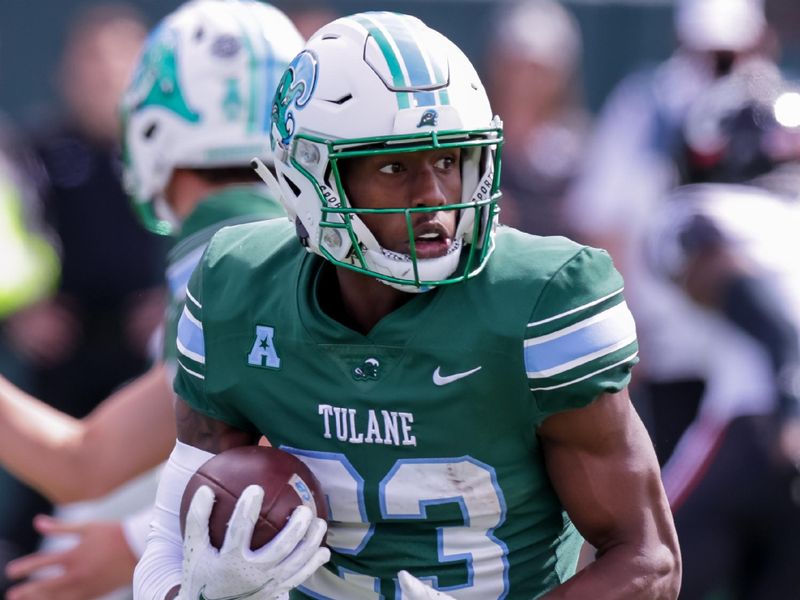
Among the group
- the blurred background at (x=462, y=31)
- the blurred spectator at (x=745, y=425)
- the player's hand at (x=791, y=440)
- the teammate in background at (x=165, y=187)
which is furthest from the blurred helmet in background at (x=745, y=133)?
the blurred background at (x=462, y=31)

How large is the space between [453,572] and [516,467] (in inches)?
8.7

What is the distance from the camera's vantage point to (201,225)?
3619 mm

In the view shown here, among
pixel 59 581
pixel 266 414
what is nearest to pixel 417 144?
pixel 266 414

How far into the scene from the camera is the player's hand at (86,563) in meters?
3.64

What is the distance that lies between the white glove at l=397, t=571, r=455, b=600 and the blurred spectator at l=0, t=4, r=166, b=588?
12.4ft

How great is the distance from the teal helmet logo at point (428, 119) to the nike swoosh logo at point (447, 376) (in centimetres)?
42

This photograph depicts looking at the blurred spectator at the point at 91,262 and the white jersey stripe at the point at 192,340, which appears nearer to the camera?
the white jersey stripe at the point at 192,340

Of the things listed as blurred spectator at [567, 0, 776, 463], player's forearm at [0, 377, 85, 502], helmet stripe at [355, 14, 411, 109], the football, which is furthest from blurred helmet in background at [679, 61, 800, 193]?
the football

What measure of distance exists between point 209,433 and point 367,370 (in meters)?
→ 0.38

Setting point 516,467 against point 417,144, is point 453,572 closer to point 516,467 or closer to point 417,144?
point 516,467

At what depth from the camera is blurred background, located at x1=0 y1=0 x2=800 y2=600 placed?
454cm

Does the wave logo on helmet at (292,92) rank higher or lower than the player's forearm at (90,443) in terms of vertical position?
higher

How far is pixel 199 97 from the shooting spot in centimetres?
385

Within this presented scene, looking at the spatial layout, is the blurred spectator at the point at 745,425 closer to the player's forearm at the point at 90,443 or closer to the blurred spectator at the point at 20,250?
the player's forearm at the point at 90,443
